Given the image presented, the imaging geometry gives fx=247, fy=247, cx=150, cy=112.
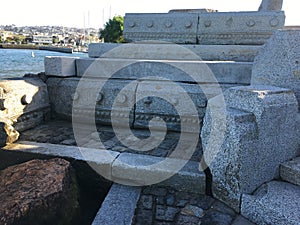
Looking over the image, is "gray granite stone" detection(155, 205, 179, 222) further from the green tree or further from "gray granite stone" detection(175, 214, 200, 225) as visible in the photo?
the green tree

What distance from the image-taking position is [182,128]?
3316mm

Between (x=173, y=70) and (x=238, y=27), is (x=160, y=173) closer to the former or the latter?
(x=173, y=70)

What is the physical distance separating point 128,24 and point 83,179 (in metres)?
3.23

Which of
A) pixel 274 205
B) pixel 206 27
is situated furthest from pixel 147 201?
pixel 206 27

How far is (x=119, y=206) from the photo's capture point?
204 cm

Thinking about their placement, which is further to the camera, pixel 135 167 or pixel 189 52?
pixel 189 52

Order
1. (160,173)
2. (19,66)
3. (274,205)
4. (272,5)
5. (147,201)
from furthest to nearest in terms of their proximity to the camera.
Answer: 1. (19,66)
2. (272,5)
3. (160,173)
4. (147,201)
5. (274,205)

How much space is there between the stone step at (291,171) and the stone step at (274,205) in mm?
47

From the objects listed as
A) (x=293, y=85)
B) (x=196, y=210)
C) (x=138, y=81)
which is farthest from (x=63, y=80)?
(x=293, y=85)

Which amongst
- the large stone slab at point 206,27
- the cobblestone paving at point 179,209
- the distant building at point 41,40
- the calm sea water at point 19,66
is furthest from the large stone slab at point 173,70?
the distant building at point 41,40

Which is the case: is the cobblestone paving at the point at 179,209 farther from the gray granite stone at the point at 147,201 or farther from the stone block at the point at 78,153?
the stone block at the point at 78,153

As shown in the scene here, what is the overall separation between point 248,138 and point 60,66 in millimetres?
2891

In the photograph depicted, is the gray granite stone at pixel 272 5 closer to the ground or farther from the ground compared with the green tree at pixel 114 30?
closer to the ground

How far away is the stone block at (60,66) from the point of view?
3668mm
